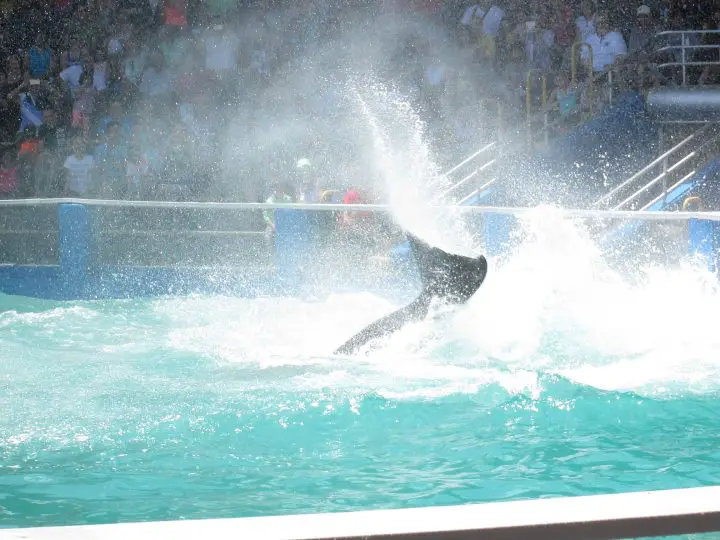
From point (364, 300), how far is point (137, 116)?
295 inches

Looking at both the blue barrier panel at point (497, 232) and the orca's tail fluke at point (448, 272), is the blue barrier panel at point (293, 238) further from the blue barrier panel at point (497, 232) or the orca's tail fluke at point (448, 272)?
the orca's tail fluke at point (448, 272)

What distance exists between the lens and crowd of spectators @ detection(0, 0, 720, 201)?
46.2 ft

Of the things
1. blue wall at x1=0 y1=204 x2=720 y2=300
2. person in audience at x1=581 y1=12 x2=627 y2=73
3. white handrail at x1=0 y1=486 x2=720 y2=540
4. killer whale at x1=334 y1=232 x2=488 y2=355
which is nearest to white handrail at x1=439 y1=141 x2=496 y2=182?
person in audience at x1=581 y1=12 x2=627 y2=73

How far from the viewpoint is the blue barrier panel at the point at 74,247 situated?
33.9ft

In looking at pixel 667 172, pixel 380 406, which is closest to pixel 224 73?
pixel 667 172

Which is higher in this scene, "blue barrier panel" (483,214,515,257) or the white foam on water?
"blue barrier panel" (483,214,515,257)

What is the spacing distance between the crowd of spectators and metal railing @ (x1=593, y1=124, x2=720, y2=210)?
0.94 m

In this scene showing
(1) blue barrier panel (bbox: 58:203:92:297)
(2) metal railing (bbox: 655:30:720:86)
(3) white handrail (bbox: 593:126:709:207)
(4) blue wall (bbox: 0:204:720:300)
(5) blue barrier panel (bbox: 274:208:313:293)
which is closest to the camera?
(4) blue wall (bbox: 0:204:720:300)

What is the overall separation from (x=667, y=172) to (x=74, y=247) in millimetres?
6691

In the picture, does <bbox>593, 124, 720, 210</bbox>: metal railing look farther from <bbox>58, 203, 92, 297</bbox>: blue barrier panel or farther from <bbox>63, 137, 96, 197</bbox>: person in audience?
<bbox>63, 137, 96, 197</bbox>: person in audience

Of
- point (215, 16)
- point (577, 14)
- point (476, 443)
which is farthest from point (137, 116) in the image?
point (476, 443)

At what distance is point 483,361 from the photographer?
697cm

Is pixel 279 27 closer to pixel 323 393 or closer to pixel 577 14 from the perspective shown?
pixel 577 14

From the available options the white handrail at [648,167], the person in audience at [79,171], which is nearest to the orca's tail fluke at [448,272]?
the white handrail at [648,167]
